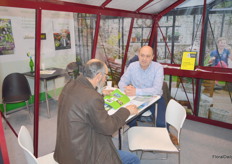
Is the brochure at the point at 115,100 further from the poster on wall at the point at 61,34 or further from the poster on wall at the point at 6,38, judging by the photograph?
the poster on wall at the point at 6,38

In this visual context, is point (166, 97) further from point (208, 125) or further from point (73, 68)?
point (73, 68)

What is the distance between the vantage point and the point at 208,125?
334cm

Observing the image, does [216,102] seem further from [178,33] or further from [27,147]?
[27,147]

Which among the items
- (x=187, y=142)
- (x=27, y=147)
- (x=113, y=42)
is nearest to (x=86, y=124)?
(x=27, y=147)

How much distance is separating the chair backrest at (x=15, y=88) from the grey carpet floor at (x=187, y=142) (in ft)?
0.78

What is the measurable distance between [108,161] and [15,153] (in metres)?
1.93

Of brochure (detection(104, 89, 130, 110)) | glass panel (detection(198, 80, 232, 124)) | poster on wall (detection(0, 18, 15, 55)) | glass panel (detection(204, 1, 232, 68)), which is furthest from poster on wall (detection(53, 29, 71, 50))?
glass panel (detection(198, 80, 232, 124))

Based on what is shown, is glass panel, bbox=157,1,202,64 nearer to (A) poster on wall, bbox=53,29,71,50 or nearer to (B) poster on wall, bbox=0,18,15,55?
(A) poster on wall, bbox=53,29,71,50

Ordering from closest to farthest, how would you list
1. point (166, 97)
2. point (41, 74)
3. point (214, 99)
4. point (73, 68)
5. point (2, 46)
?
point (2, 46) → point (41, 74) → point (73, 68) → point (166, 97) → point (214, 99)

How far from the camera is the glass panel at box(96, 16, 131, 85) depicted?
10.0 feet

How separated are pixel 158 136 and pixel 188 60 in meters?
1.82

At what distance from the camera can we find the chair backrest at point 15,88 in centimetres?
224

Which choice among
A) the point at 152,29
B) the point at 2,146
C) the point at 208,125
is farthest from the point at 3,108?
the point at 208,125

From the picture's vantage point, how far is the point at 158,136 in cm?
206
